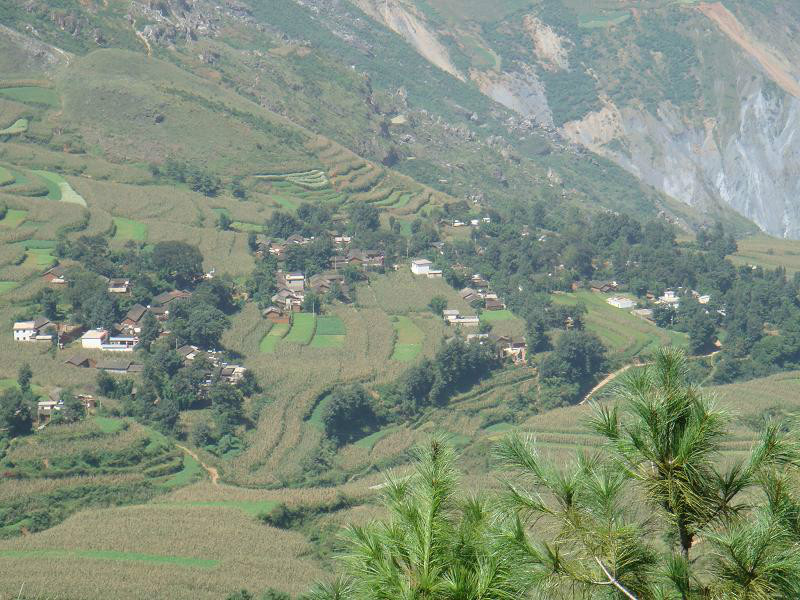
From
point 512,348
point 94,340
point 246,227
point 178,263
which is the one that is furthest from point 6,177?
point 512,348

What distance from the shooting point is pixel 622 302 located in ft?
154

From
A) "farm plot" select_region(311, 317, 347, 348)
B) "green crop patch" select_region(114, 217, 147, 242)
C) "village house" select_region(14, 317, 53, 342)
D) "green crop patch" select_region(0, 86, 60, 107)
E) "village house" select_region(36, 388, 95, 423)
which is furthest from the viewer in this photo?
"green crop patch" select_region(0, 86, 60, 107)

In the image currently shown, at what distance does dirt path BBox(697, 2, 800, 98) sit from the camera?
91.2 meters

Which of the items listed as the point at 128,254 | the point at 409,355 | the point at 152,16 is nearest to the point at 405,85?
the point at 152,16

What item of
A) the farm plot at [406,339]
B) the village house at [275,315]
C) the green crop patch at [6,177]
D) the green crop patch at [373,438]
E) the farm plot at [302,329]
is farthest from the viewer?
the green crop patch at [6,177]

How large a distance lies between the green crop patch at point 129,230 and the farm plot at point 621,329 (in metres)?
17.3

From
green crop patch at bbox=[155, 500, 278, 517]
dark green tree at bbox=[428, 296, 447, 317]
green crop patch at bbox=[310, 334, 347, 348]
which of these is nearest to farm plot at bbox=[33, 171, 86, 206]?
green crop patch at bbox=[310, 334, 347, 348]

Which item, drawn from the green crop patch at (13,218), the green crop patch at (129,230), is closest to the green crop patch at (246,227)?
the green crop patch at (129,230)

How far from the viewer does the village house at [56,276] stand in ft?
131

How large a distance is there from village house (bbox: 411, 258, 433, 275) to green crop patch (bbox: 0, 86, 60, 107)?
23823 mm

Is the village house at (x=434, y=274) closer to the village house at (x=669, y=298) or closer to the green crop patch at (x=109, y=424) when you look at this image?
the village house at (x=669, y=298)

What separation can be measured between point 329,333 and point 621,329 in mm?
11616

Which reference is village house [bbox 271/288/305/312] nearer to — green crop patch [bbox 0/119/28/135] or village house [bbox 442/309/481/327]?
village house [bbox 442/309/481/327]

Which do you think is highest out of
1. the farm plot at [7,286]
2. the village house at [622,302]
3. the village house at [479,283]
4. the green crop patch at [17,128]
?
the village house at [622,302]
